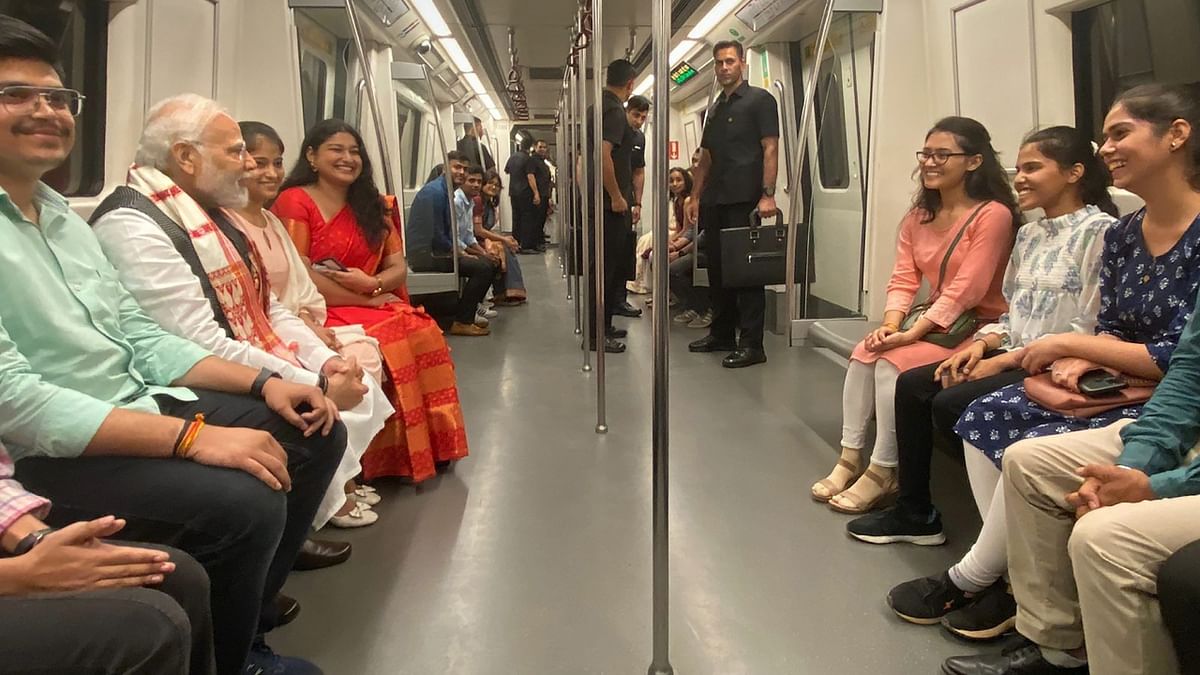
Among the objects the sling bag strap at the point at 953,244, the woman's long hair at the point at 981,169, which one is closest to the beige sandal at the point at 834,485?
the sling bag strap at the point at 953,244

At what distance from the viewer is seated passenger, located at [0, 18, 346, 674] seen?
1.42 m

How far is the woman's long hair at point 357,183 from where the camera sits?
305 cm

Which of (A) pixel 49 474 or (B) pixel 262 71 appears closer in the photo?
(A) pixel 49 474

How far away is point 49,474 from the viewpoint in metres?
1.44

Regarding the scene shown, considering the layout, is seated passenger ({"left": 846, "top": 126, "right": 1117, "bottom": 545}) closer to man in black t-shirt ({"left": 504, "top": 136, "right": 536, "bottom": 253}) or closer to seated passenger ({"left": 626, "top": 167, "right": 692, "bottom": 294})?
seated passenger ({"left": 626, "top": 167, "right": 692, "bottom": 294})

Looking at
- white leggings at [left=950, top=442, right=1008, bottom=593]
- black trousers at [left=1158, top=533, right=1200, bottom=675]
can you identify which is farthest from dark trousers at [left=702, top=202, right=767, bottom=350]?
black trousers at [left=1158, top=533, right=1200, bottom=675]

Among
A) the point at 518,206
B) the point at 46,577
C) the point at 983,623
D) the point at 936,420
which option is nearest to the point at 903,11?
the point at 936,420

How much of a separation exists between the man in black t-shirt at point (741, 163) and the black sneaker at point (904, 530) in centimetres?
243

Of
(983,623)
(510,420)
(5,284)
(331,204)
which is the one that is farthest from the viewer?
(510,420)

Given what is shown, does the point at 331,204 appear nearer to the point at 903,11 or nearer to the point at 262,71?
the point at 262,71

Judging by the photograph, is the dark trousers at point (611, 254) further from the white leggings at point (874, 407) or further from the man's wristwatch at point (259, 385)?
the man's wristwatch at point (259, 385)

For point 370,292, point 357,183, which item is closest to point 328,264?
point 370,292

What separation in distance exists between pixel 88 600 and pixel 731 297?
14.8 feet

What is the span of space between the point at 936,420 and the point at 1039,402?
412 mm
